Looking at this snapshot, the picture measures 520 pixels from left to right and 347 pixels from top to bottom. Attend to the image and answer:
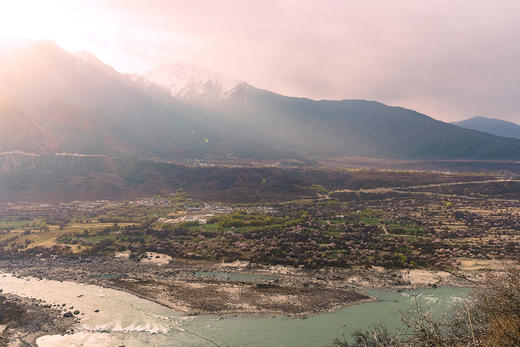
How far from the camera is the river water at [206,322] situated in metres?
22.6

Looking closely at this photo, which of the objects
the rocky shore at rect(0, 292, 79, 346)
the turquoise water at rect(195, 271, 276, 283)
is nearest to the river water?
the rocky shore at rect(0, 292, 79, 346)

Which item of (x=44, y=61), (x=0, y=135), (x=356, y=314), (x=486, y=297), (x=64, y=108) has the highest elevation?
(x=44, y=61)

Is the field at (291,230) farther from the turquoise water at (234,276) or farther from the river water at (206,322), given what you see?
the river water at (206,322)

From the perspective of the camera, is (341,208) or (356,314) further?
(341,208)

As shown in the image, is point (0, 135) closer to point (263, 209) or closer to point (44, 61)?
point (263, 209)

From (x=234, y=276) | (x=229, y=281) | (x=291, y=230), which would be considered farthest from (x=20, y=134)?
(x=229, y=281)

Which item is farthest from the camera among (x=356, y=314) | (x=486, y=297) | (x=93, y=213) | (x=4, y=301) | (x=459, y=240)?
(x=93, y=213)

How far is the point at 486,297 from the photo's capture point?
678 inches

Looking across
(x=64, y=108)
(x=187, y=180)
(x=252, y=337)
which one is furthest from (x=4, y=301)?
(x=64, y=108)

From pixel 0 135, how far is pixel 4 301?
105239mm

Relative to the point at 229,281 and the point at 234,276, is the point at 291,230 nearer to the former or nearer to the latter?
the point at 234,276

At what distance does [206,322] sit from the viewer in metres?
25.4

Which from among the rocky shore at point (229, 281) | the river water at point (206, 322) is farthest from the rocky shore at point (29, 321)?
the rocky shore at point (229, 281)

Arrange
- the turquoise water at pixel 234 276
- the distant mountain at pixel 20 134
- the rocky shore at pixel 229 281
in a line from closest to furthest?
1. the rocky shore at pixel 229 281
2. the turquoise water at pixel 234 276
3. the distant mountain at pixel 20 134
